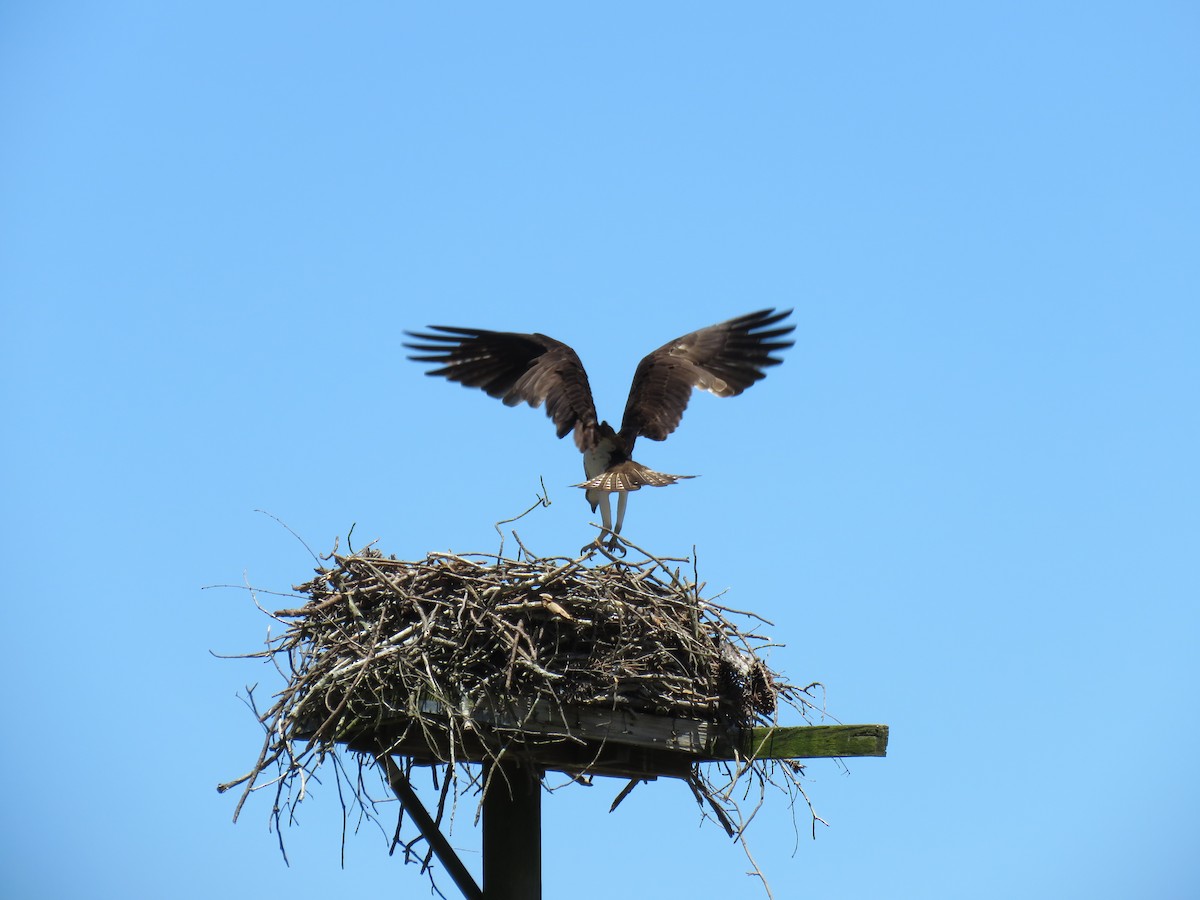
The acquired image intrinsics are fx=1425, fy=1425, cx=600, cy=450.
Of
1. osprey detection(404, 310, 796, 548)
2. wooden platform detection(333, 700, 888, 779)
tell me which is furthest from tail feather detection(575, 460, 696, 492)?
wooden platform detection(333, 700, 888, 779)

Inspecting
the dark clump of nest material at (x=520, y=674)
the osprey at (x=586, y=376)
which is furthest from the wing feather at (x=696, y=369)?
the dark clump of nest material at (x=520, y=674)

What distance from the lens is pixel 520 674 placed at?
5809 mm

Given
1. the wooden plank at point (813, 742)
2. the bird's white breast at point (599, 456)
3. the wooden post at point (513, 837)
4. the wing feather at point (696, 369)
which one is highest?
the wing feather at point (696, 369)

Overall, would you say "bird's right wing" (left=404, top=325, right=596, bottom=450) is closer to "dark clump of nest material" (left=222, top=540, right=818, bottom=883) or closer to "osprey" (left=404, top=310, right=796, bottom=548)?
"osprey" (left=404, top=310, right=796, bottom=548)

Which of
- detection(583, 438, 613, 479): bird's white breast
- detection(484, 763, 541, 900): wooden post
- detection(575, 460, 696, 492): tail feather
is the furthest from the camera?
detection(583, 438, 613, 479): bird's white breast

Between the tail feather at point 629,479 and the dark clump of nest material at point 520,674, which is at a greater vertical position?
the tail feather at point 629,479

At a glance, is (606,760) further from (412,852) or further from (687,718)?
(412,852)

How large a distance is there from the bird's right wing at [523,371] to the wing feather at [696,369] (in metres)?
0.34

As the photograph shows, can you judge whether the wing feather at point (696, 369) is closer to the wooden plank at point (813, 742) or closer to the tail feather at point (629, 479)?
the tail feather at point (629, 479)

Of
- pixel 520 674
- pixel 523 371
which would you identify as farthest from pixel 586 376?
pixel 520 674

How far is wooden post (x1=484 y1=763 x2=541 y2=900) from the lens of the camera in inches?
231

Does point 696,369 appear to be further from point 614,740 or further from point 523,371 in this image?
point 614,740

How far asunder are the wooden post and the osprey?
240 cm

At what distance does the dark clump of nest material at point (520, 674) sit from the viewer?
5.74 meters
